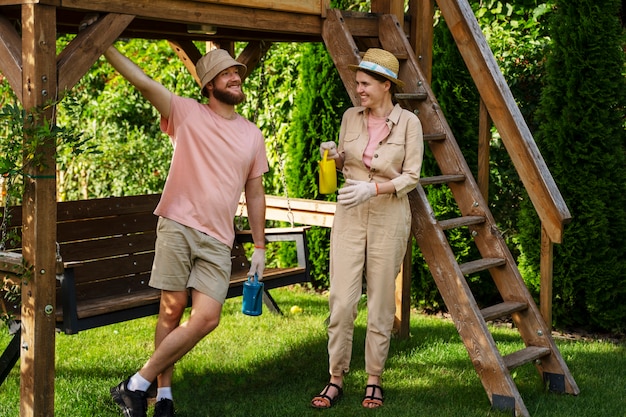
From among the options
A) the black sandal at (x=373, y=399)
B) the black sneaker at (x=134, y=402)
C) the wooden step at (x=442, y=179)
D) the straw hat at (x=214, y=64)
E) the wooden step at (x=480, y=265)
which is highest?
the straw hat at (x=214, y=64)

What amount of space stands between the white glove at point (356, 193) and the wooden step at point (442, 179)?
68 cm

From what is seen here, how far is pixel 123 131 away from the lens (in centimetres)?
940

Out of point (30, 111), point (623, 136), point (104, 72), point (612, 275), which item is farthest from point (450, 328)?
point (104, 72)

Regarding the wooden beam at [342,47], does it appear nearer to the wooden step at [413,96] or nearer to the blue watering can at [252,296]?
the wooden step at [413,96]

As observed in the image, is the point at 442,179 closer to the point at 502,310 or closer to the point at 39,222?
the point at 502,310

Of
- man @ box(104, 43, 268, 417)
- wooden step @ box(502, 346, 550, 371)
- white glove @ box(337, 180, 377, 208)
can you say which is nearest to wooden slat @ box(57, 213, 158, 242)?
man @ box(104, 43, 268, 417)

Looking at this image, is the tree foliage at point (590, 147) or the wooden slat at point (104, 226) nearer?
the wooden slat at point (104, 226)

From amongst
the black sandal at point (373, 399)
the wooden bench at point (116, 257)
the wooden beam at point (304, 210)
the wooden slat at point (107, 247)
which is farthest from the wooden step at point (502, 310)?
the wooden slat at point (107, 247)

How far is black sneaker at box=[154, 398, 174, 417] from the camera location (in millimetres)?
4516

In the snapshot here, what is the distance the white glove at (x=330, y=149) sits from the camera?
4824mm

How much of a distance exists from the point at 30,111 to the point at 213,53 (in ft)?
3.39

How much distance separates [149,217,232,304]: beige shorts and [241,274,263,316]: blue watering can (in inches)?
7.8

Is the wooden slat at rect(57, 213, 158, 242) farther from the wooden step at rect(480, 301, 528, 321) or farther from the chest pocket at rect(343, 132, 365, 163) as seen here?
the wooden step at rect(480, 301, 528, 321)

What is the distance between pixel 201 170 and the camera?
4508 mm
